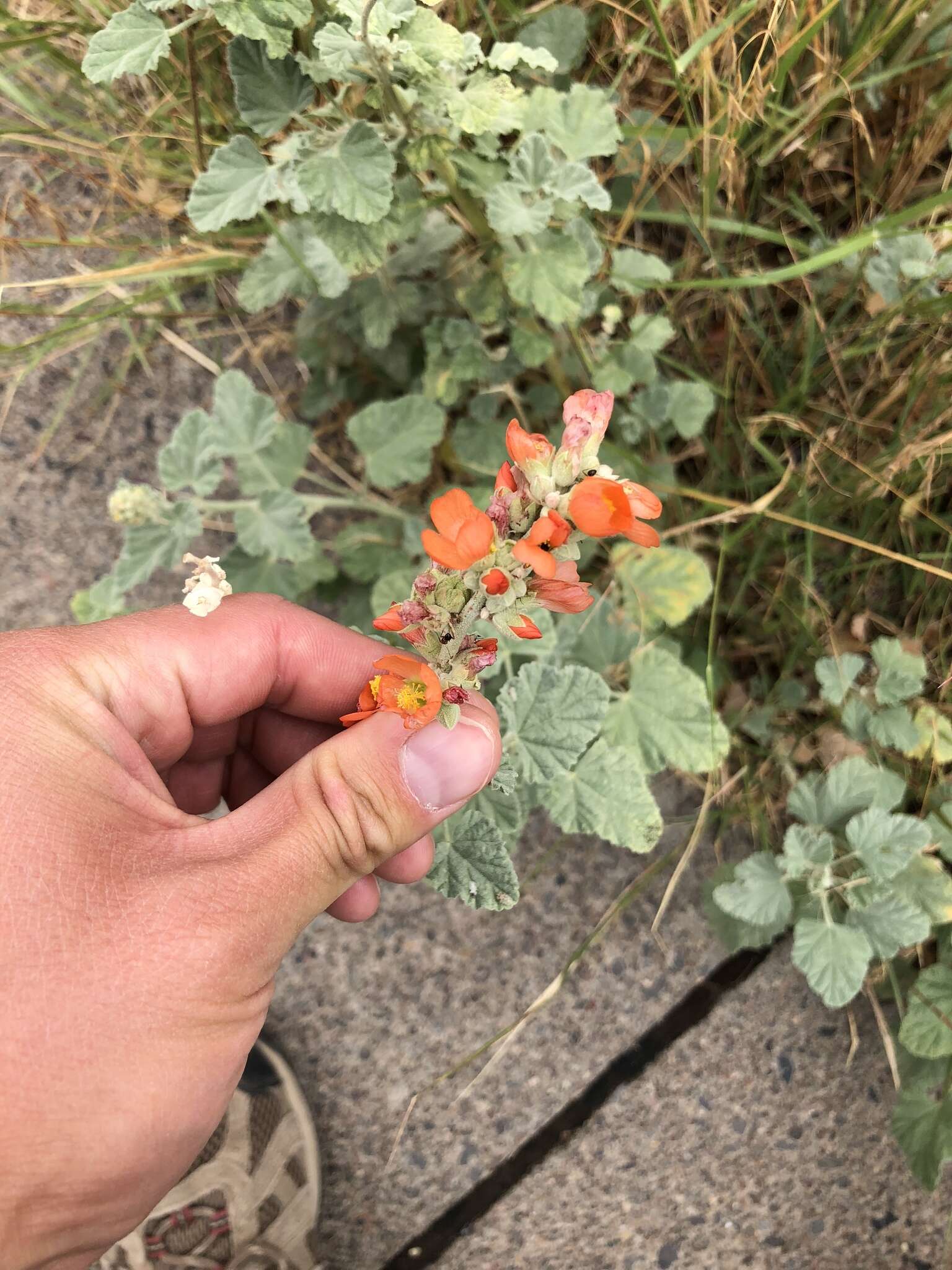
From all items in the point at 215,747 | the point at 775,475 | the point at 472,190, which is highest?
the point at 472,190

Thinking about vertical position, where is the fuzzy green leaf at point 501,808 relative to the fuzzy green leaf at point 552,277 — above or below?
below

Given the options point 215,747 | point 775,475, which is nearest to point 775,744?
point 775,475

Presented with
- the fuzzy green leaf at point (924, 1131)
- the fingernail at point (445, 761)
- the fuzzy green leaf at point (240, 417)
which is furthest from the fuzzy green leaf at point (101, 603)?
the fuzzy green leaf at point (924, 1131)

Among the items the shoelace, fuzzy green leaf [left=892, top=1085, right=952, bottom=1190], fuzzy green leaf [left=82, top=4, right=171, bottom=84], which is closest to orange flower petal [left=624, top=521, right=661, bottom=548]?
fuzzy green leaf [left=82, top=4, right=171, bottom=84]

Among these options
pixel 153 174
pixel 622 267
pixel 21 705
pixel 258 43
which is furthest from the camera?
pixel 153 174

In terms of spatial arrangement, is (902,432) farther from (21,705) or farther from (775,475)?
(21,705)

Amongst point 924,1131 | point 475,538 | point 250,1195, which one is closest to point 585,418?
point 475,538

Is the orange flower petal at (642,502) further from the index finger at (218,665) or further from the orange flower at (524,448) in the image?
the index finger at (218,665)
